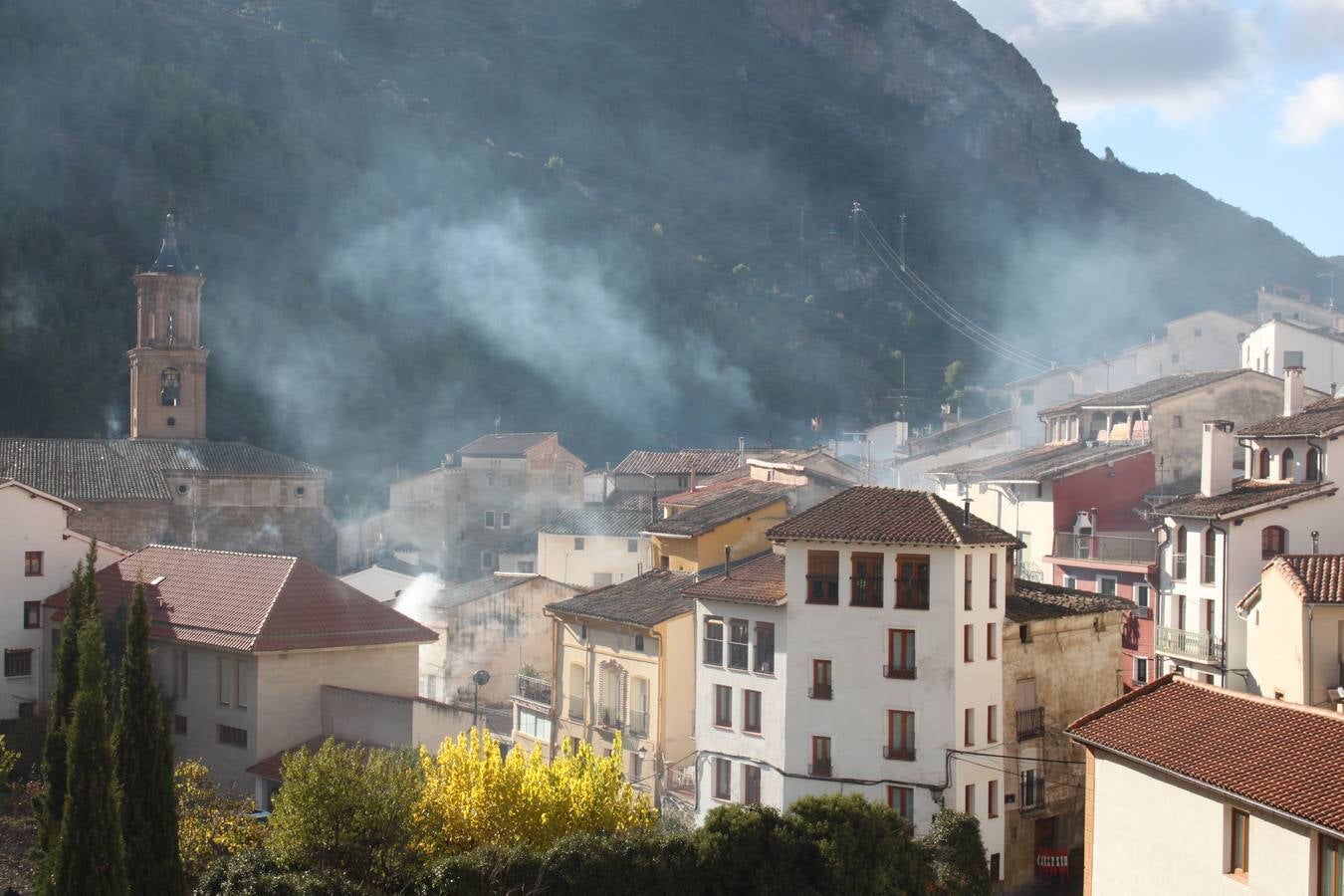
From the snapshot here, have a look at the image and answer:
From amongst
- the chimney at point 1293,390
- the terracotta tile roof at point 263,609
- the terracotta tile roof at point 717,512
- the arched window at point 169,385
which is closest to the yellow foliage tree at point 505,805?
the terracotta tile roof at point 717,512

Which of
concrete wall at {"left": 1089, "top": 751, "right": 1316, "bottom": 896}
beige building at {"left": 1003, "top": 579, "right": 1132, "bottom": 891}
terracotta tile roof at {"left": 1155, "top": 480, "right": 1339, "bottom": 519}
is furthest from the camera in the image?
terracotta tile roof at {"left": 1155, "top": 480, "right": 1339, "bottom": 519}

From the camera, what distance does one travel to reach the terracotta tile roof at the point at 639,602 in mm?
37281

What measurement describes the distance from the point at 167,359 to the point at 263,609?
123 ft

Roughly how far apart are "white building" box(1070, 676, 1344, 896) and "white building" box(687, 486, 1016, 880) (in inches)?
241

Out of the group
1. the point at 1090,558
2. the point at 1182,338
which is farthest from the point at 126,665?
the point at 1182,338

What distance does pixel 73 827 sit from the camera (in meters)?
23.6

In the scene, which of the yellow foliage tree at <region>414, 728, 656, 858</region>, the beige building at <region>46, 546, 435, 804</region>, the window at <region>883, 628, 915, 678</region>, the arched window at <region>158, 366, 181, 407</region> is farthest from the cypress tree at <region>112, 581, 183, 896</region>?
the arched window at <region>158, 366, 181, 407</region>

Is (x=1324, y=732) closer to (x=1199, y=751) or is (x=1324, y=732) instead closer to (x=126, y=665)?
(x=1199, y=751)

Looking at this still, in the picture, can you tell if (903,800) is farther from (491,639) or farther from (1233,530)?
(491,639)

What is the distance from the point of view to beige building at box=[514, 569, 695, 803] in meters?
36.8

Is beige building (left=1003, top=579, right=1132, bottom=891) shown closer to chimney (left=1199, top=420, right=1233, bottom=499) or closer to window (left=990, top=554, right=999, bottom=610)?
window (left=990, top=554, right=999, bottom=610)

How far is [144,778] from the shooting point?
85.6ft

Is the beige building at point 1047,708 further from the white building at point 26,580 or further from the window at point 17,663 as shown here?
the window at point 17,663

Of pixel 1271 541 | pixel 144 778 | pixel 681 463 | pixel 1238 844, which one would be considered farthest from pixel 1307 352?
pixel 144 778
